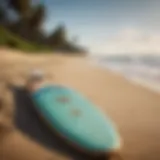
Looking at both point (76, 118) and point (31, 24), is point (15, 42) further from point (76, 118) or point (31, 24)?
point (76, 118)

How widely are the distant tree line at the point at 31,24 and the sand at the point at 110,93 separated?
0.05 m

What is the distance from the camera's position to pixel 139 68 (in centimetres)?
115

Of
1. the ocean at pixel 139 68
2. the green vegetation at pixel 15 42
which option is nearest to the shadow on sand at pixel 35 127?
the green vegetation at pixel 15 42

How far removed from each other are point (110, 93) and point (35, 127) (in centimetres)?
25

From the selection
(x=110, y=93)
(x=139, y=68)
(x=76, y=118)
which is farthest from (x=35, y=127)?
(x=139, y=68)

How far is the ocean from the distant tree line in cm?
12

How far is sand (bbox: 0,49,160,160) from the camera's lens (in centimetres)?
107

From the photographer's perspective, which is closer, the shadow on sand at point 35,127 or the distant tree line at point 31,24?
the shadow on sand at point 35,127

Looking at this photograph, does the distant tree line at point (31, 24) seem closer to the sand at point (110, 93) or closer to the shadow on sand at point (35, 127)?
the sand at point (110, 93)

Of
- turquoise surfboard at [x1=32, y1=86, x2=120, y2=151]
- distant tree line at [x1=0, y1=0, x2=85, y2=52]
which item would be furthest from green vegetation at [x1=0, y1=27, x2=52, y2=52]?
turquoise surfboard at [x1=32, y1=86, x2=120, y2=151]

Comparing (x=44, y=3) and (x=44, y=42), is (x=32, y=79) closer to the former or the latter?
(x=44, y=42)

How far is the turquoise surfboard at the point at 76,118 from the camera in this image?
104cm

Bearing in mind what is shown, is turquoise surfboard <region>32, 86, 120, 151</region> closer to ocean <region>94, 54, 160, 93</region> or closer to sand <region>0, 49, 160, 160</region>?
sand <region>0, 49, 160, 160</region>

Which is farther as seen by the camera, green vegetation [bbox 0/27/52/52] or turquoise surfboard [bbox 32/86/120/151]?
green vegetation [bbox 0/27/52/52]
